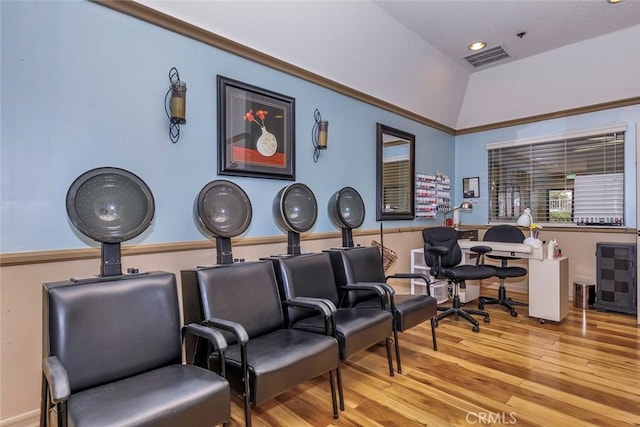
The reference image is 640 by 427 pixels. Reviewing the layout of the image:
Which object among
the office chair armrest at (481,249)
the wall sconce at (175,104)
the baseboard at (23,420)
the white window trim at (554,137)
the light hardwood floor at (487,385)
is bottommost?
the light hardwood floor at (487,385)

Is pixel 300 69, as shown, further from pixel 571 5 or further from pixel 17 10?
pixel 571 5

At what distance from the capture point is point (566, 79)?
4.11m

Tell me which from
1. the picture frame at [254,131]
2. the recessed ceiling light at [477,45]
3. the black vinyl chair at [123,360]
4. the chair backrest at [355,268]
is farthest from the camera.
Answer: the recessed ceiling light at [477,45]

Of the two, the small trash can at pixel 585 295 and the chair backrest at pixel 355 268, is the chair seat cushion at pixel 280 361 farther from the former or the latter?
the small trash can at pixel 585 295

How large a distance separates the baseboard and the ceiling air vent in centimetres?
502

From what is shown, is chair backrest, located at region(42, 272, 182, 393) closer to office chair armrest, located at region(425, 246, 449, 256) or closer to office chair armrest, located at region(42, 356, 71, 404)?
office chair armrest, located at region(42, 356, 71, 404)

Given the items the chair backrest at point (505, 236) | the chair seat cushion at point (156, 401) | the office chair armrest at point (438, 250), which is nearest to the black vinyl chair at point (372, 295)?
the office chair armrest at point (438, 250)

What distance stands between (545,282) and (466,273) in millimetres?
865

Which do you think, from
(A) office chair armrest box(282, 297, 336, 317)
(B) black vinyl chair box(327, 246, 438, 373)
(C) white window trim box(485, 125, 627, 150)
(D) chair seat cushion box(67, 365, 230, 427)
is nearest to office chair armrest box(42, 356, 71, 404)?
(D) chair seat cushion box(67, 365, 230, 427)

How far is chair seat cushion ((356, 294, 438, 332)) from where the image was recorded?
2534mm

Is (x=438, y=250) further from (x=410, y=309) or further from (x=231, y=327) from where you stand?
(x=231, y=327)

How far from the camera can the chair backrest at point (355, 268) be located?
9.11ft

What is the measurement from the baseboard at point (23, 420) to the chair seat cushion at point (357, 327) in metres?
1.47

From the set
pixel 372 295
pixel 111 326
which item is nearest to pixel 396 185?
pixel 372 295
